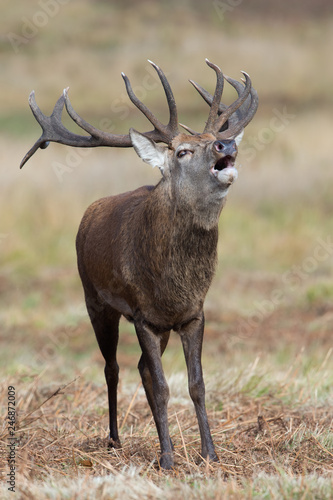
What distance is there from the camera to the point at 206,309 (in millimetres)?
10141

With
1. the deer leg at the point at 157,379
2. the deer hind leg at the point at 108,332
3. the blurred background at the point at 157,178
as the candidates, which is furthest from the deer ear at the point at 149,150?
the blurred background at the point at 157,178

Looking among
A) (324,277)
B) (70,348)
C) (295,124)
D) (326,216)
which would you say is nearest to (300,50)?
(295,124)

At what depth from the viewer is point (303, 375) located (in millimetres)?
6664

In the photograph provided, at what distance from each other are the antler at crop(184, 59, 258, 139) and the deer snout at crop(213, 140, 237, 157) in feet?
1.62

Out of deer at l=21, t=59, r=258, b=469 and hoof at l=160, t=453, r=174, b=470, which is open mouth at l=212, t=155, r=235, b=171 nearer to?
deer at l=21, t=59, r=258, b=469

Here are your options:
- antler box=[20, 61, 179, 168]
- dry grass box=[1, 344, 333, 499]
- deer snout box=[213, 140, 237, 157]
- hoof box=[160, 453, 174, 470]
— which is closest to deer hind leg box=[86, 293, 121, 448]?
dry grass box=[1, 344, 333, 499]

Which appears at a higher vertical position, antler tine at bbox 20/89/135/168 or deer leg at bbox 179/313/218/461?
antler tine at bbox 20/89/135/168

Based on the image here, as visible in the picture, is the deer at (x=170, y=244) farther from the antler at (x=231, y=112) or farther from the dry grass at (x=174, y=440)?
the dry grass at (x=174, y=440)

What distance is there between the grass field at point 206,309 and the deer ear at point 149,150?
5.16 ft

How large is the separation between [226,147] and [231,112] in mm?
658

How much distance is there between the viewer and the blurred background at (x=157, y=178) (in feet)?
30.6

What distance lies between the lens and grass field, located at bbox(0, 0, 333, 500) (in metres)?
4.18

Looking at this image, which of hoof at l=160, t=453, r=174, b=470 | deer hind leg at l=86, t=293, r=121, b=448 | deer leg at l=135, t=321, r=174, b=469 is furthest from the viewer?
deer hind leg at l=86, t=293, r=121, b=448
